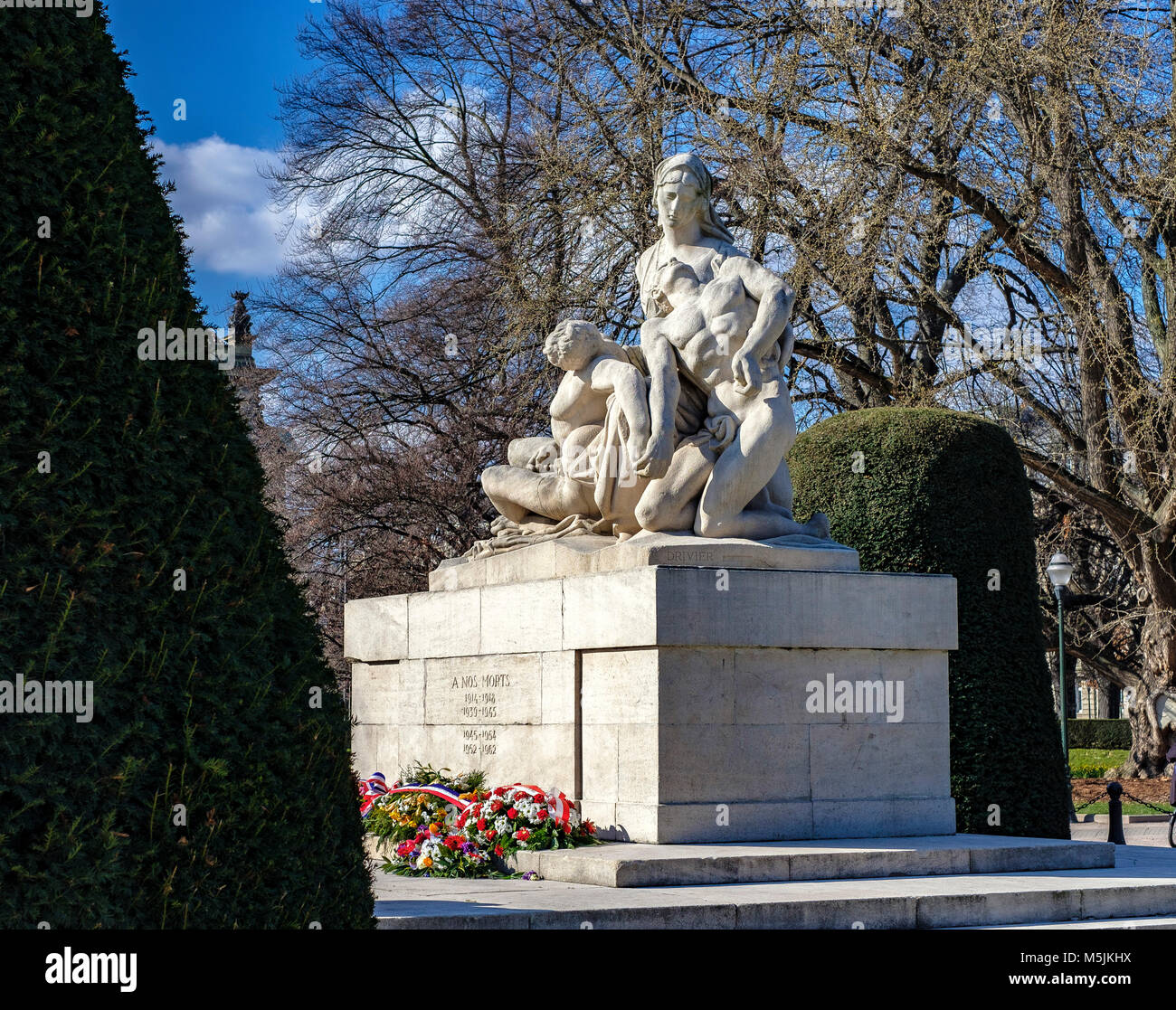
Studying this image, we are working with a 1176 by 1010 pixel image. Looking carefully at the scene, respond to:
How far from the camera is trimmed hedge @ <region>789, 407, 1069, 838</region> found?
12.3 metres

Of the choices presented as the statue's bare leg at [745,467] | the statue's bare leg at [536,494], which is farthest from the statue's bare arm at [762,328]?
the statue's bare leg at [536,494]

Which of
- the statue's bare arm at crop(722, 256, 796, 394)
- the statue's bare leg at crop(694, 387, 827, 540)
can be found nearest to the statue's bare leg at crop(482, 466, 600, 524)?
the statue's bare leg at crop(694, 387, 827, 540)

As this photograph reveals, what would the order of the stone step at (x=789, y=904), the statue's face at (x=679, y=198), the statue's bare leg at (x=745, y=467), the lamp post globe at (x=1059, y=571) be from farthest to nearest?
the lamp post globe at (x=1059, y=571)
the statue's face at (x=679, y=198)
the statue's bare leg at (x=745, y=467)
the stone step at (x=789, y=904)

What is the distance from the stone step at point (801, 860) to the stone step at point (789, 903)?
0.10 m

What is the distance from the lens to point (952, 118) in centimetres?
1720

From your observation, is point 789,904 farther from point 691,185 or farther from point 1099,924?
point 691,185

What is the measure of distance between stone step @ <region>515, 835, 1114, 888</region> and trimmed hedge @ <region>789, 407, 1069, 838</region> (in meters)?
3.02

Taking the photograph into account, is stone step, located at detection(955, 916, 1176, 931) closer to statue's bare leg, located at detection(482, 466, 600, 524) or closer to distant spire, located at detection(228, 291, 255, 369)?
statue's bare leg, located at detection(482, 466, 600, 524)

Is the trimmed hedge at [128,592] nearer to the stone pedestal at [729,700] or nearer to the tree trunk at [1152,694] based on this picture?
the stone pedestal at [729,700]

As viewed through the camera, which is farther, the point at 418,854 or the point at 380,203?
the point at 380,203

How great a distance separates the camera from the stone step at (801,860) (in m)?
7.56
